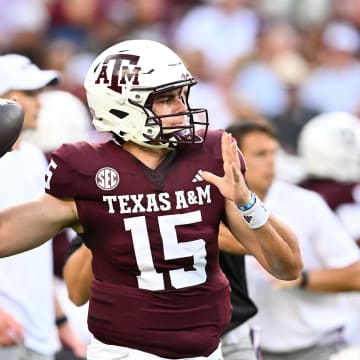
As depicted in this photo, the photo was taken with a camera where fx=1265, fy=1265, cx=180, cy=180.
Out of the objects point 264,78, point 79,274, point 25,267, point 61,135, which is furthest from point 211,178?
point 264,78

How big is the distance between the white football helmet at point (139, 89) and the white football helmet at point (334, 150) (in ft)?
10.5

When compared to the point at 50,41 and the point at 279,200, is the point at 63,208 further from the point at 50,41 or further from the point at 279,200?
the point at 50,41

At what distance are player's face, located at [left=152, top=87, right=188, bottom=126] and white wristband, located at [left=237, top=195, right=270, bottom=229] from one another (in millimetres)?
418

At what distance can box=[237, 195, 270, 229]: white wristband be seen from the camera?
158 inches

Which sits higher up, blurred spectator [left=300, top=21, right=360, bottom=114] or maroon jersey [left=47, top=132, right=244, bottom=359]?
maroon jersey [left=47, top=132, right=244, bottom=359]

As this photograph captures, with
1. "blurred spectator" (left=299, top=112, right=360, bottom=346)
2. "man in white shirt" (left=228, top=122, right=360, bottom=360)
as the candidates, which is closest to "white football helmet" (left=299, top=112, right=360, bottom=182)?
"blurred spectator" (left=299, top=112, right=360, bottom=346)

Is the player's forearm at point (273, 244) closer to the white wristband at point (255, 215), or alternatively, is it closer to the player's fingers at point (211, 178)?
the white wristband at point (255, 215)

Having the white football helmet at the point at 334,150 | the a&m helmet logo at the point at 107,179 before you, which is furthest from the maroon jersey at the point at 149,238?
the white football helmet at the point at 334,150

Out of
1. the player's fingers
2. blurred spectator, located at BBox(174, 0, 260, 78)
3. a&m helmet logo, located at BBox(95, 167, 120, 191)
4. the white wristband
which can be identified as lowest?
blurred spectator, located at BBox(174, 0, 260, 78)

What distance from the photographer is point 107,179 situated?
13.7 feet

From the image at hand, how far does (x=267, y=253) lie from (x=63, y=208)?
2.27ft

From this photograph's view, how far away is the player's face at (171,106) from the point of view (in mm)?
4242

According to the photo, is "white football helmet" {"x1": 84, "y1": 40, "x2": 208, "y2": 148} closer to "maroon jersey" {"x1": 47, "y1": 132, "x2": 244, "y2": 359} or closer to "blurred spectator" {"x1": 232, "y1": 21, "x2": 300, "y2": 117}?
"maroon jersey" {"x1": 47, "y1": 132, "x2": 244, "y2": 359}

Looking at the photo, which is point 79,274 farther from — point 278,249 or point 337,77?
point 337,77
